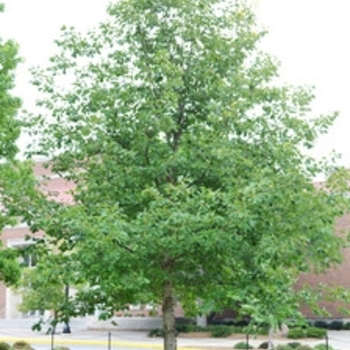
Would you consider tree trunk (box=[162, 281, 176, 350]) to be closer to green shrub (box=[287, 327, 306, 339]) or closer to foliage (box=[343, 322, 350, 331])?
green shrub (box=[287, 327, 306, 339])

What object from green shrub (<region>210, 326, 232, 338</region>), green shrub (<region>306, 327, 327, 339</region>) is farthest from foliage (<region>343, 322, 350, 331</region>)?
green shrub (<region>210, 326, 232, 338</region>)

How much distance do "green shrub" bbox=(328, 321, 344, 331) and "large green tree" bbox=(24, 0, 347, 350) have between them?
3205cm

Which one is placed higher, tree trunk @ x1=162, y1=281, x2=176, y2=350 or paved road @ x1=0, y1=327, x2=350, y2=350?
tree trunk @ x1=162, y1=281, x2=176, y2=350

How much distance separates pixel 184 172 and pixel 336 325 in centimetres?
3512

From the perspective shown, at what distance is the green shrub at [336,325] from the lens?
4594cm

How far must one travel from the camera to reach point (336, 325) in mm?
46188

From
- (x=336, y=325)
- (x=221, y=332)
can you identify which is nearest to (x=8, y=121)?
(x=221, y=332)

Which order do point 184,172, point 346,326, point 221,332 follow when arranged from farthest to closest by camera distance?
point 346,326, point 221,332, point 184,172

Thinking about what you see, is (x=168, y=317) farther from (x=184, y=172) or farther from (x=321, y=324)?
(x=321, y=324)

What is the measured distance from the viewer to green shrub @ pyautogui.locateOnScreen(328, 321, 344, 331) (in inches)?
1809

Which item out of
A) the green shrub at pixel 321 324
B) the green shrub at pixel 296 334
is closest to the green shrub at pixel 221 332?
the green shrub at pixel 296 334

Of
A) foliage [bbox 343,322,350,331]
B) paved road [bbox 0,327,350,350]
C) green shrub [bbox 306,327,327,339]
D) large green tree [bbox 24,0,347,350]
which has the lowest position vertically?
paved road [bbox 0,327,350,350]

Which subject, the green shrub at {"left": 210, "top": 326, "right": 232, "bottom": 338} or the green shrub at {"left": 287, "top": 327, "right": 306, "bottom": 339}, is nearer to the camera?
the green shrub at {"left": 287, "top": 327, "right": 306, "bottom": 339}

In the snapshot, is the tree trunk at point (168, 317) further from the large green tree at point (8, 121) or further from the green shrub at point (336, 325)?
the green shrub at point (336, 325)
